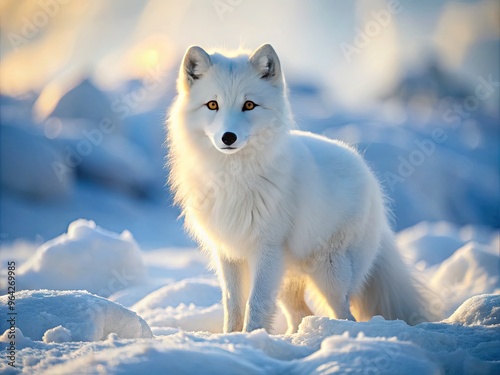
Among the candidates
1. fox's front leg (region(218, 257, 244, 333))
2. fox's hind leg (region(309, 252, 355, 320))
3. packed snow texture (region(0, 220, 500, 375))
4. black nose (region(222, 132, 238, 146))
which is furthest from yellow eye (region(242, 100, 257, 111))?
packed snow texture (region(0, 220, 500, 375))

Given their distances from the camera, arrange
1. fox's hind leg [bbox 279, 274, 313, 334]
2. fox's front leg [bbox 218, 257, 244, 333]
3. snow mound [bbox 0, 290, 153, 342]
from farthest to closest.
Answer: fox's hind leg [bbox 279, 274, 313, 334]
fox's front leg [bbox 218, 257, 244, 333]
snow mound [bbox 0, 290, 153, 342]

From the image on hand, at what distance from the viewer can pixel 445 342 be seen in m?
2.26

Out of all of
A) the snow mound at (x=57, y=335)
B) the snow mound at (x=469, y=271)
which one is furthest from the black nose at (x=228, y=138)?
the snow mound at (x=469, y=271)

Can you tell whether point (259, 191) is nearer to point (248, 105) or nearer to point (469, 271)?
point (248, 105)

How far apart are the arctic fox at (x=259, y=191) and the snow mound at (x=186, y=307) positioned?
2.23ft

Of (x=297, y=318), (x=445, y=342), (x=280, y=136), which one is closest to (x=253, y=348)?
(x=445, y=342)

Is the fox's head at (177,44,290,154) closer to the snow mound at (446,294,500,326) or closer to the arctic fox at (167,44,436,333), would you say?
the arctic fox at (167,44,436,333)

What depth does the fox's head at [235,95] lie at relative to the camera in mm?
2998

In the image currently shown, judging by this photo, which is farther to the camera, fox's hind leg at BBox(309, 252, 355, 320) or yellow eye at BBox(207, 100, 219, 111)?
fox's hind leg at BBox(309, 252, 355, 320)

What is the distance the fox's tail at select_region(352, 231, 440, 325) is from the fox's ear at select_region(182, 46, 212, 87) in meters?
1.89

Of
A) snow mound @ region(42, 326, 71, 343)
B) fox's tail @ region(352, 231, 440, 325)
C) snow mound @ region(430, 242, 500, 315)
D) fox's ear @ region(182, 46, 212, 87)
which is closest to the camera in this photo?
snow mound @ region(42, 326, 71, 343)

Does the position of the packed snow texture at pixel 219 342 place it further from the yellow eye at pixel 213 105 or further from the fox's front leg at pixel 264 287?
the yellow eye at pixel 213 105

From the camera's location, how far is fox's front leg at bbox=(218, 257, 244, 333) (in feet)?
11.1

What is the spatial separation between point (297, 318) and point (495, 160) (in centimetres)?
1712
